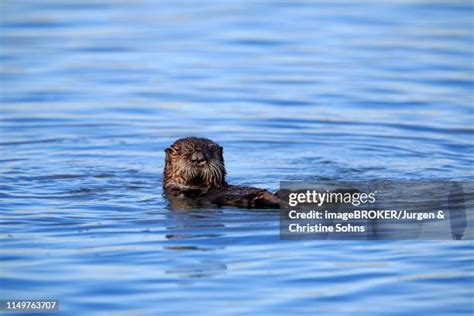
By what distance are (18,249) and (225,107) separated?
7.07 meters

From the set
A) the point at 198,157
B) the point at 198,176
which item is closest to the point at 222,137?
the point at 198,176

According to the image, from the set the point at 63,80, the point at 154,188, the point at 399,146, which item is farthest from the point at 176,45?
the point at 154,188

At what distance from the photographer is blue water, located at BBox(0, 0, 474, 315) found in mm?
8492

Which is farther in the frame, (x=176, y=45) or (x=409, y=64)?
(x=176, y=45)

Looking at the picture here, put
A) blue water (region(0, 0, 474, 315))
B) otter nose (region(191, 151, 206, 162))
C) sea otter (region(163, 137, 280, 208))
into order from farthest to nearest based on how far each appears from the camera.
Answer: otter nose (region(191, 151, 206, 162)), sea otter (region(163, 137, 280, 208)), blue water (region(0, 0, 474, 315))

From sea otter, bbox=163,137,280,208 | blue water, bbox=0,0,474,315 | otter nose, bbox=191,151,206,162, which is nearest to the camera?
blue water, bbox=0,0,474,315

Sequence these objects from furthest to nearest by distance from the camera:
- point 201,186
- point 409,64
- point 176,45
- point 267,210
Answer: point 176,45 < point 409,64 < point 201,186 < point 267,210

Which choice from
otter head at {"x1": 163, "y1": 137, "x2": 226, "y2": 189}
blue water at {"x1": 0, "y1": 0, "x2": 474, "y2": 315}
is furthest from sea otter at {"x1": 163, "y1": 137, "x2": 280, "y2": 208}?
blue water at {"x1": 0, "y1": 0, "x2": 474, "y2": 315}

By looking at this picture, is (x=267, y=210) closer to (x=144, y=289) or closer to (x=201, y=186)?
(x=201, y=186)

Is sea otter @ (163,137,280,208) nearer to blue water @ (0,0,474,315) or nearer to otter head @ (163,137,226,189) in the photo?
otter head @ (163,137,226,189)

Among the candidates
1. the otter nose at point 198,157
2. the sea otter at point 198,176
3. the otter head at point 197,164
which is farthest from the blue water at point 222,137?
the otter nose at point 198,157

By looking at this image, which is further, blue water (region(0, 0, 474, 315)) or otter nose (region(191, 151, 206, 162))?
otter nose (region(191, 151, 206, 162))

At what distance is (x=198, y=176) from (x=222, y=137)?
11.4 feet

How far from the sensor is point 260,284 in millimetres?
8469
